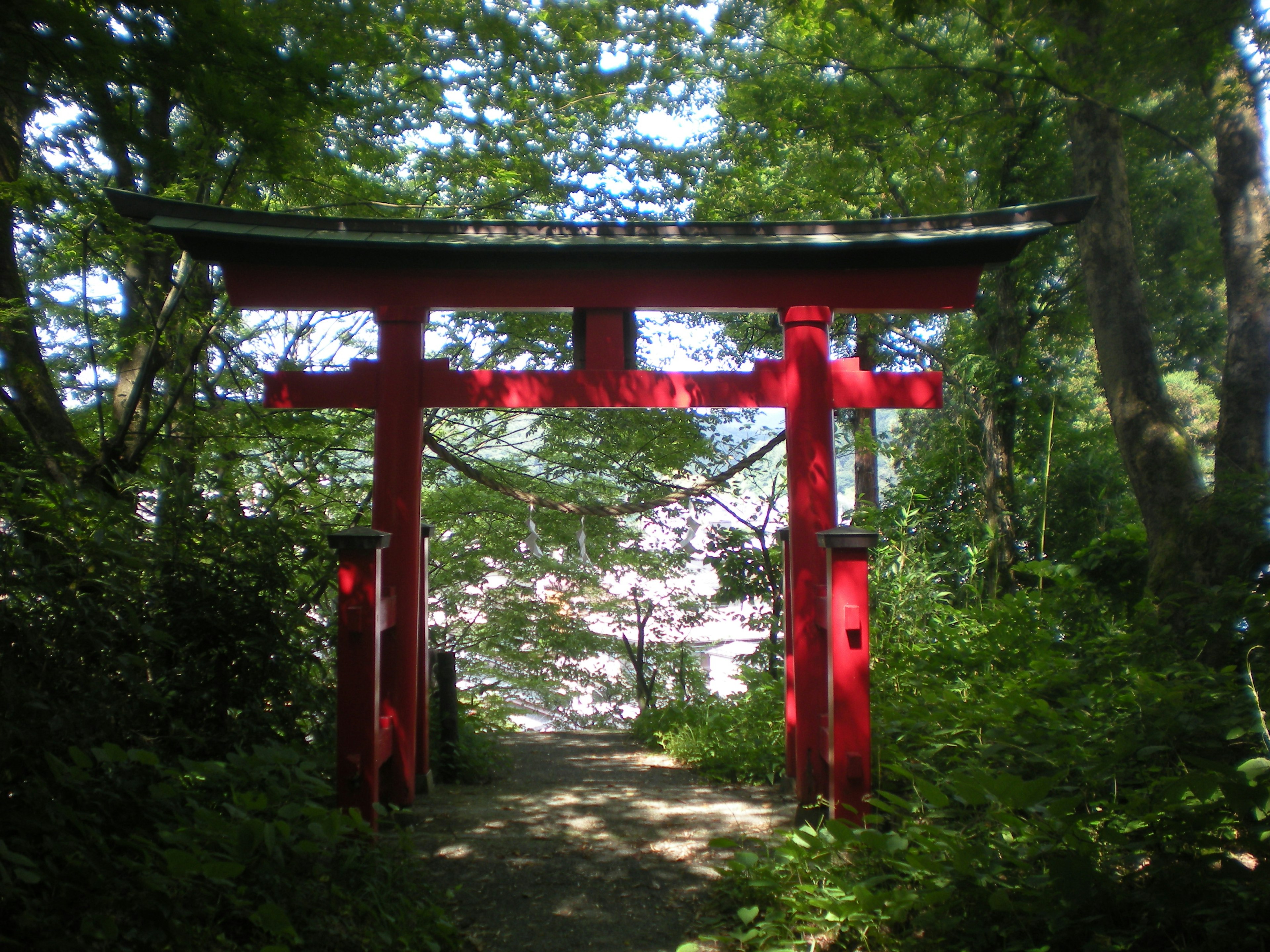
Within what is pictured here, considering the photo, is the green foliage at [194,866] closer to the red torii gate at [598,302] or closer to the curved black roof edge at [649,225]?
the red torii gate at [598,302]

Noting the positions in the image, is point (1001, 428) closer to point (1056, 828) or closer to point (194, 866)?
point (1056, 828)

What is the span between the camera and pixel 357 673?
375 centimetres

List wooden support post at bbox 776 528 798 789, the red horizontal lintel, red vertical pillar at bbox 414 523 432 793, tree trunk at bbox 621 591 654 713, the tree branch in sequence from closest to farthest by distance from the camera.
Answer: the red horizontal lintel
wooden support post at bbox 776 528 798 789
red vertical pillar at bbox 414 523 432 793
the tree branch
tree trunk at bbox 621 591 654 713

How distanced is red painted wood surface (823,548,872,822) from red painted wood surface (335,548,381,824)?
210cm

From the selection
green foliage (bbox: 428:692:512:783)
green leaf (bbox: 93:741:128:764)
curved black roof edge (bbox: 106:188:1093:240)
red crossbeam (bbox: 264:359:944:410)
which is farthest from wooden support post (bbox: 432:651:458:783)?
green leaf (bbox: 93:741:128:764)

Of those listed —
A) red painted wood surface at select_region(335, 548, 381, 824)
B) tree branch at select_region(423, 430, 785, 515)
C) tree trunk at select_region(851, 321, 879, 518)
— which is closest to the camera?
red painted wood surface at select_region(335, 548, 381, 824)

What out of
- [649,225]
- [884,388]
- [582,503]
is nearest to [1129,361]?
[884,388]

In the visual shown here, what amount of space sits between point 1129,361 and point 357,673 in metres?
5.72

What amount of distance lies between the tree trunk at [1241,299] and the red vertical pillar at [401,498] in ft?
14.6

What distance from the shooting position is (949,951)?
2250 mm

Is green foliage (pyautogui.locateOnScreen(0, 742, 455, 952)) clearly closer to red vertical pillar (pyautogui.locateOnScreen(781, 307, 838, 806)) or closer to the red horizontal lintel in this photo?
red vertical pillar (pyautogui.locateOnScreen(781, 307, 838, 806))

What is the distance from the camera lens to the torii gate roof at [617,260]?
4.34 metres

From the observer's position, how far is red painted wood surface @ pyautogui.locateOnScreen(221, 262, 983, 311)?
4.51m

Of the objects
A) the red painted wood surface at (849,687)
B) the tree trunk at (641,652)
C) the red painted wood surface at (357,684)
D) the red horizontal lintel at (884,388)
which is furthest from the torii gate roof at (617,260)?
the tree trunk at (641,652)
